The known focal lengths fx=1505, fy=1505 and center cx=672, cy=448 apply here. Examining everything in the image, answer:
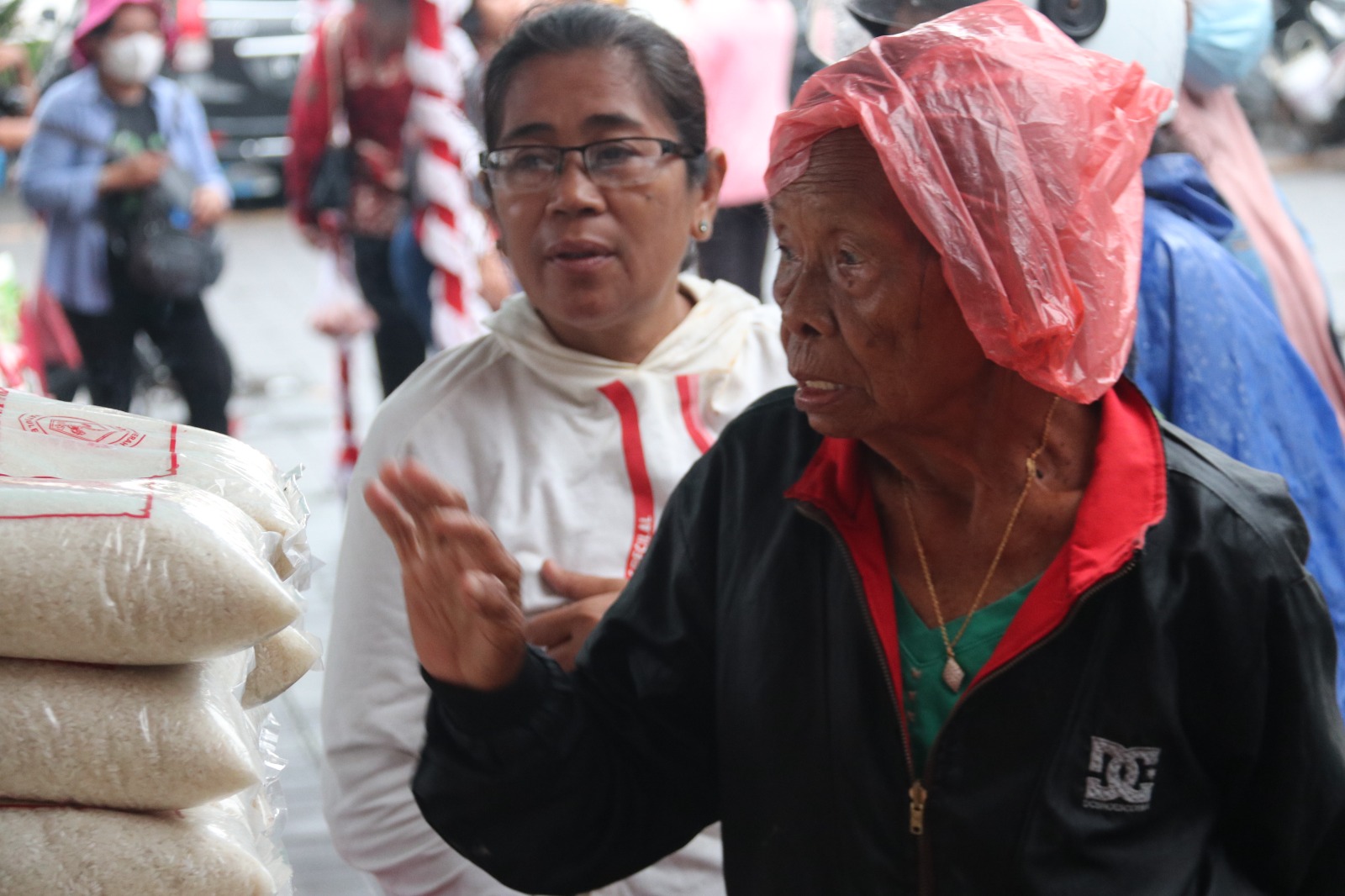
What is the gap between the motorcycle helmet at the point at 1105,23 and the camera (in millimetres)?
2271

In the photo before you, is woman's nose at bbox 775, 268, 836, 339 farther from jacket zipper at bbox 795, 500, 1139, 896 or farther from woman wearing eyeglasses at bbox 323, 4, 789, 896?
woman wearing eyeglasses at bbox 323, 4, 789, 896

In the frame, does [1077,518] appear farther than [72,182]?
No

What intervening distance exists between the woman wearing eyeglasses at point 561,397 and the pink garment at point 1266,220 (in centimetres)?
112

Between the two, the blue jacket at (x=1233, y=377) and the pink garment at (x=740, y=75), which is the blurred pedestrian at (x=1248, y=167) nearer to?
the blue jacket at (x=1233, y=377)

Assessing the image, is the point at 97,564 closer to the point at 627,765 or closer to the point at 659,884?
the point at 627,765

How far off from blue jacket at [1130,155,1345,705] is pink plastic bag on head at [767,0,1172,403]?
2.02 ft

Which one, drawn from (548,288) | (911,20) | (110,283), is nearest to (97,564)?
(548,288)

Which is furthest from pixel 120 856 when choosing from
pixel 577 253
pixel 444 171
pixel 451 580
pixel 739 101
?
pixel 739 101

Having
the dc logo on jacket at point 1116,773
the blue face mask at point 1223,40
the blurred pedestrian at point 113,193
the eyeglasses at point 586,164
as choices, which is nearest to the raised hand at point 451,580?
the dc logo on jacket at point 1116,773

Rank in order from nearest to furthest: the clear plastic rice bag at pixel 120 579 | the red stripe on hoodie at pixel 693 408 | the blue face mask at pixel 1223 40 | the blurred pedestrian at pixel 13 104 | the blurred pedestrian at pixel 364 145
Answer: the clear plastic rice bag at pixel 120 579 < the red stripe on hoodie at pixel 693 408 < the blue face mask at pixel 1223 40 < the blurred pedestrian at pixel 13 104 < the blurred pedestrian at pixel 364 145

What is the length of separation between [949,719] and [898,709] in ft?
0.23

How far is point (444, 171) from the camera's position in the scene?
533cm

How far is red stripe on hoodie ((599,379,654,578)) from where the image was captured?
2219 millimetres

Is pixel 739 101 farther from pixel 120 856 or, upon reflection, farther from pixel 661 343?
pixel 120 856
